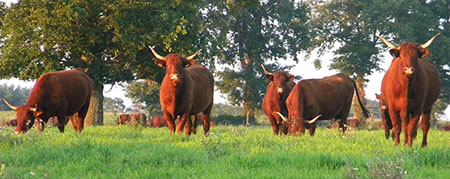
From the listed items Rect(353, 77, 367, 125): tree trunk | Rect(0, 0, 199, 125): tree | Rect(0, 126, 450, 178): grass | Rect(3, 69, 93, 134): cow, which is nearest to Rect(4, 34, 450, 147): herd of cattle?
Rect(3, 69, 93, 134): cow

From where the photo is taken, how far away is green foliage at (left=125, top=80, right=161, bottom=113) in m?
42.0

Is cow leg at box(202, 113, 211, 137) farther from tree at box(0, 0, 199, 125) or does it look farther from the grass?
tree at box(0, 0, 199, 125)

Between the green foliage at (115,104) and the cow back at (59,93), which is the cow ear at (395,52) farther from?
the green foliage at (115,104)

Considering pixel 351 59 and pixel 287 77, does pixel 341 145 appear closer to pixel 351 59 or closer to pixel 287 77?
pixel 287 77

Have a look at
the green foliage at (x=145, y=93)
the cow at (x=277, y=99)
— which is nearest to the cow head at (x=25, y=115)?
the cow at (x=277, y=99)

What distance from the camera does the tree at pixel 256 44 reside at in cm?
4341

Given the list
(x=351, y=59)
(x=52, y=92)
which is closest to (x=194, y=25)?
(x=52, y=92)

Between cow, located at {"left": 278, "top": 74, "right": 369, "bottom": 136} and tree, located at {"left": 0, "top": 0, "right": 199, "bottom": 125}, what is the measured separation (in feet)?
28.6

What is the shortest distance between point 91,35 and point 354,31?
30.3 metres

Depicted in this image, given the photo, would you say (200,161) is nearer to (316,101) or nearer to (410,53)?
(410,53)

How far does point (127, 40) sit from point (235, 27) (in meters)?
23.1

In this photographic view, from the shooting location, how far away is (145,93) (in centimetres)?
4275

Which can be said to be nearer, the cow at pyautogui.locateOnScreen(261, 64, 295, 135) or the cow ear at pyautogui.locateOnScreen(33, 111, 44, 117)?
the cow ear at pyautogui.locateOnScreen(33, 111, 44, 117)

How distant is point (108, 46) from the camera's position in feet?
83.0
